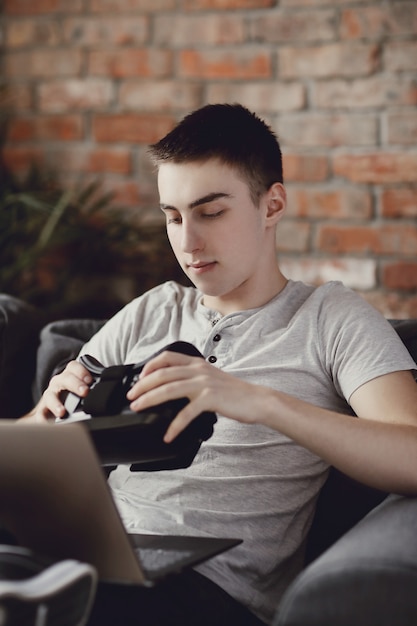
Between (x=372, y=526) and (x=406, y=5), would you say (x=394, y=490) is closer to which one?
(x=372, y=526)

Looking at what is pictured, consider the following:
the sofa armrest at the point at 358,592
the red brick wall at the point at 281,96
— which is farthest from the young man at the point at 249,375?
the red brick wall at the point at 281,96

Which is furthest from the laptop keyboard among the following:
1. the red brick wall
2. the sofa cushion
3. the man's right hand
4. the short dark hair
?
the red brick wall

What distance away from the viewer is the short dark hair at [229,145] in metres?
1.49

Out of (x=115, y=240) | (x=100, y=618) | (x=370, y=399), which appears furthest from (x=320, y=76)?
(x=100, y=618)

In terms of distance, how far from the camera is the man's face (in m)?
1.47

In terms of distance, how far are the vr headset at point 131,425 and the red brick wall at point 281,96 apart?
1.17 meters

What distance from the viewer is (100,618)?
1117 mm

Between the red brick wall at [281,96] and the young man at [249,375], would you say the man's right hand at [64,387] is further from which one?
the red brick wall at [281,96]

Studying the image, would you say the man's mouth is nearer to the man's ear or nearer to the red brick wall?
the man's ear

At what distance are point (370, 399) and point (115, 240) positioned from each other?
4.19 feet

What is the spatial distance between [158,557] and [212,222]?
59 cm

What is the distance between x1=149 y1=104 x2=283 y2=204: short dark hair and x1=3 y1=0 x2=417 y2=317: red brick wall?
0.72 m

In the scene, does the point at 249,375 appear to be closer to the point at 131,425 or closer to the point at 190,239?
the point at 190,239

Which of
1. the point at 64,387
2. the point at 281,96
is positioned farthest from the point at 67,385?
the point at 281,96
